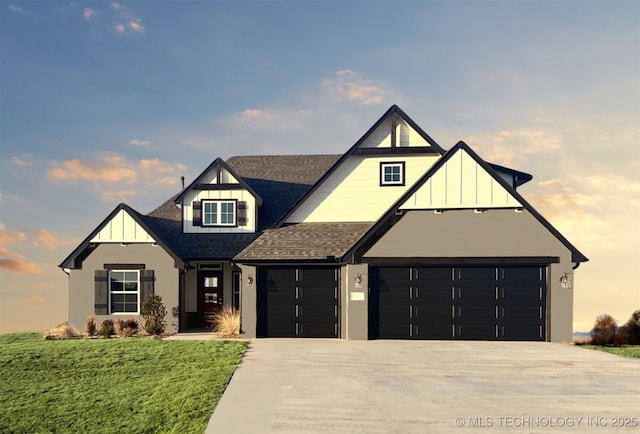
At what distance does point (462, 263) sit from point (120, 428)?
12717mm

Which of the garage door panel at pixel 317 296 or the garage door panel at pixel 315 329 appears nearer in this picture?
the garage door panel at pixel 315 329

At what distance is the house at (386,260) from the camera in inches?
719

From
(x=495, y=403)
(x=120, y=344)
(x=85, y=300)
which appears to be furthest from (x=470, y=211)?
(x=85, y=300)

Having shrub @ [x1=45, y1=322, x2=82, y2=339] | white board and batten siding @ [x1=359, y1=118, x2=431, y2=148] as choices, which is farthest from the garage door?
shrub @ [x1=45, y1=322, x2=82, y2=339]

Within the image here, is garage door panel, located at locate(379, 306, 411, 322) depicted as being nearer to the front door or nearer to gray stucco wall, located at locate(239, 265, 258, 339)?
gray stucco wall, located at locate(239, 265, 258, 339)

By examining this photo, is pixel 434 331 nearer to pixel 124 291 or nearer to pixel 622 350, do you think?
pixel 622 350

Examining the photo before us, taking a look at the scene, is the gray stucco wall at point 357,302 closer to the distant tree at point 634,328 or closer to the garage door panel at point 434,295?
the garage door panel at point 434,295

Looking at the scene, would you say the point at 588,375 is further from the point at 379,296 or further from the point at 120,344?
the point at 120,344

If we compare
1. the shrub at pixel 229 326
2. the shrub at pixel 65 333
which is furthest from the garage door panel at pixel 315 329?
the shrub at pixel 65 333

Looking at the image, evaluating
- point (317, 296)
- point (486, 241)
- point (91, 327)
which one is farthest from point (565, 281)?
point (91, 327)

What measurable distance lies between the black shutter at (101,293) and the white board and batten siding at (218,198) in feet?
13.2

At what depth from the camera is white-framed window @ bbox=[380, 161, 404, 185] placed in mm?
20703

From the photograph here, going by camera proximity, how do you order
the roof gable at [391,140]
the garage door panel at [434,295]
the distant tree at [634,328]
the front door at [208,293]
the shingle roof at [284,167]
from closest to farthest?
the garage door panel at [434,295] → the distant tree at [634,328] → the roof gable at [391,140] → the front door at [208,293] → the shingle roof at [284,167]

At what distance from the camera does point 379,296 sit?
18516 millimetres
